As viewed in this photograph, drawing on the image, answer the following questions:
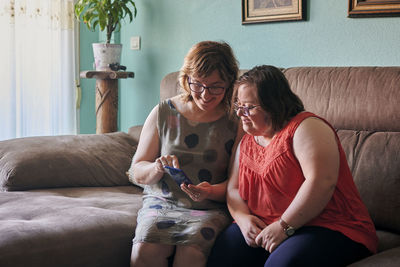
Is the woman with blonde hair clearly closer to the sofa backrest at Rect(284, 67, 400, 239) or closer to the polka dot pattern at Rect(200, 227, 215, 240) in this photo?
the polka dot pattern at Rect(200, 227, 215, 240)

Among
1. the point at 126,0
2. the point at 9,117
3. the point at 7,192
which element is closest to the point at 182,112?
the point at 7,192

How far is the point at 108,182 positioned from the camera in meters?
2.49

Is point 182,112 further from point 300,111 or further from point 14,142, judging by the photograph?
point 14,142

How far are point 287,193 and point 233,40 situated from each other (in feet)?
5.05

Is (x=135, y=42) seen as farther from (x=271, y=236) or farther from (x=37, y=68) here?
(x=271, y=236)

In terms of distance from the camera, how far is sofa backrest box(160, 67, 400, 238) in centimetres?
173

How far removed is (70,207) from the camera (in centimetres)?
201

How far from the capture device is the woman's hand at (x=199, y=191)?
170 centimetres

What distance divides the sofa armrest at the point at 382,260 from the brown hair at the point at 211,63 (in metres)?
0.77

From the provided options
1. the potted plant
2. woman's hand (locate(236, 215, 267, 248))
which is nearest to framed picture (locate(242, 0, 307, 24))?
the potted plant

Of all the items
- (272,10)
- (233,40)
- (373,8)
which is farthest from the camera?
(233,40)

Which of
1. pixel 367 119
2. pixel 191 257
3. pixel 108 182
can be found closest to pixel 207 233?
pixel 191 257

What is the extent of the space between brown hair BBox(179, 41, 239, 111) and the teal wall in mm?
757

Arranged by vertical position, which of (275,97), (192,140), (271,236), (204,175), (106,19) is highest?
(106,19)
